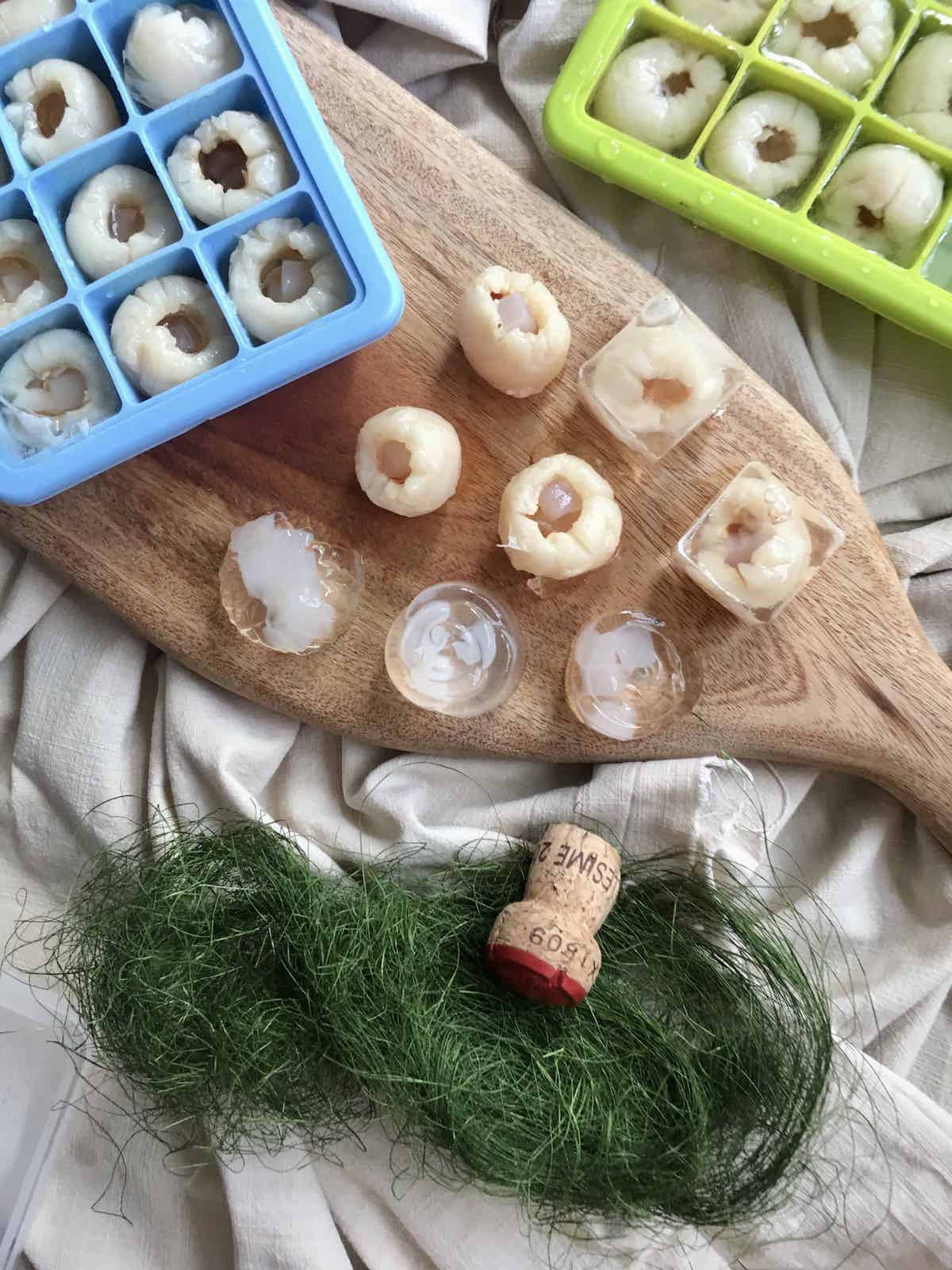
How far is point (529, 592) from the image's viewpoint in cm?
117

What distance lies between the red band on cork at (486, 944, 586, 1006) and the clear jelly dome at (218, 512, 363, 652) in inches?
15.3

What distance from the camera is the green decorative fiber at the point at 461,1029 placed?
3.72ft

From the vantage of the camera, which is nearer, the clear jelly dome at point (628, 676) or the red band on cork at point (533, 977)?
the red band on cork at point (533, 977)

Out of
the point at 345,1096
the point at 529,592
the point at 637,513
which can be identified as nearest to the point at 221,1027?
the point at 345,1096

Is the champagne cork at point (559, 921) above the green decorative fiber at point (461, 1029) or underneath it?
above

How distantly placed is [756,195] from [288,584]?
67cm

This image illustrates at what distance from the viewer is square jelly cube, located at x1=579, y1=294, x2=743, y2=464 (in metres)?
1.09

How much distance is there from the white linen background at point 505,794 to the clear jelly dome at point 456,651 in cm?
9

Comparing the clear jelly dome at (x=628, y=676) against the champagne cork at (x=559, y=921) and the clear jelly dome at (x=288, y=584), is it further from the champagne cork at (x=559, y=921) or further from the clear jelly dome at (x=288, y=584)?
the clear jelly dome at (x=288, y=584)

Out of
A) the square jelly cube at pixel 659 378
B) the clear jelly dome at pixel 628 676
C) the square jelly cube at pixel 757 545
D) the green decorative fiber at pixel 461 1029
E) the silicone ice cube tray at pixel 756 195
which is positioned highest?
the silicone ice cube tray at pixel 756 195

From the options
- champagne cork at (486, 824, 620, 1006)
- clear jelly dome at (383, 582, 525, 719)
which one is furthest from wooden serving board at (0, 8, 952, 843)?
champagne cork at (486, 824, 620, 1006)

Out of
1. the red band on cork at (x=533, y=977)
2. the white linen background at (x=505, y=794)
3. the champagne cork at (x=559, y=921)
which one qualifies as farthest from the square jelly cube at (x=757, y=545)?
the red band on cork at (x=533, y=977)

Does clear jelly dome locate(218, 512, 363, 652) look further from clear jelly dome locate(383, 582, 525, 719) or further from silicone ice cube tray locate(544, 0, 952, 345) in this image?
silicone ice cube tray locate(544, 0, 952, 345)

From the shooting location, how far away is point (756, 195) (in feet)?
3.74
